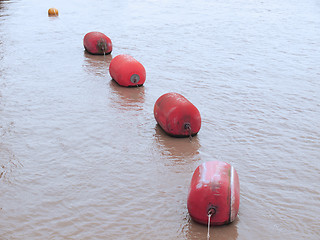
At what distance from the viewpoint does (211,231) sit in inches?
209

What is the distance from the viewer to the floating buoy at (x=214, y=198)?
5141 millimetres

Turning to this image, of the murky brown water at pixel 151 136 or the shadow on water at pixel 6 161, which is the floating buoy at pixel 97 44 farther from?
the shadow on water at pixel 6 161

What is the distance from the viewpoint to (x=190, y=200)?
5.29 meters

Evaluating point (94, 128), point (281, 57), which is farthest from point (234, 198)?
point (281, 57)

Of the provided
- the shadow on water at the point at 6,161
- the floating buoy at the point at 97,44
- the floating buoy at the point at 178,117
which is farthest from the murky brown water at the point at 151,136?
the floating buoy at the point at 97,44

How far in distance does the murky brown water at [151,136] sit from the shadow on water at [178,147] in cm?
3

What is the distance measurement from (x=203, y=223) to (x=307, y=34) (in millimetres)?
14165

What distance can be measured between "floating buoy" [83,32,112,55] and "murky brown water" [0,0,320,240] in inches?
20.6

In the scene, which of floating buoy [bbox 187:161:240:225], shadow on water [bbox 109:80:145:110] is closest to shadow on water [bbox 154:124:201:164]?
shadow on water [bbox 109:80:145:110]

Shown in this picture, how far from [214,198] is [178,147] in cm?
260

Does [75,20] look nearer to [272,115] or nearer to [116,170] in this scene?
[272,115]

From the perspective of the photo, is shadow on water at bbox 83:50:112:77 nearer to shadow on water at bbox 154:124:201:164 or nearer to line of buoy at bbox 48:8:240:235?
line of buoy at bbox 48:8:240:235

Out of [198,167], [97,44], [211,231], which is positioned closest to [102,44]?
[97,44]

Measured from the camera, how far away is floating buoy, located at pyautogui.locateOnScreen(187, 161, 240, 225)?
5141 mm
